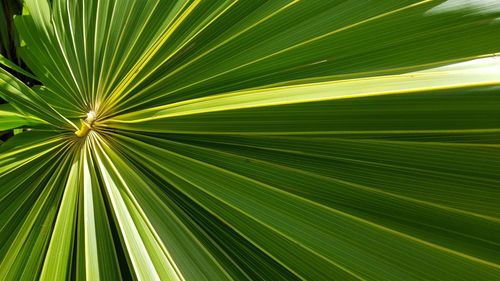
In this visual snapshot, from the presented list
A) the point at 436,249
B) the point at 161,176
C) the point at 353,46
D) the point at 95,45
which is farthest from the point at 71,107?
the point at 436,249

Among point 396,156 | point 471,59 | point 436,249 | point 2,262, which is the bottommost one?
point 2,262

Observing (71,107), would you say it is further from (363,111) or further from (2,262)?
(363,111)

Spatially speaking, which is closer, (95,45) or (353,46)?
(353,46)

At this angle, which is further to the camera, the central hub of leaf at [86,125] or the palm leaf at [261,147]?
the central hub of leaf at [86,125]

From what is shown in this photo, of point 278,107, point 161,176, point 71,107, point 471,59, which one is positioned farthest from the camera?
point 71,107

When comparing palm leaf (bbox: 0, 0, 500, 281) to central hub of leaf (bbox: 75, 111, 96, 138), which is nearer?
palm leaf (bbox: 0, 0, 500, 281)
